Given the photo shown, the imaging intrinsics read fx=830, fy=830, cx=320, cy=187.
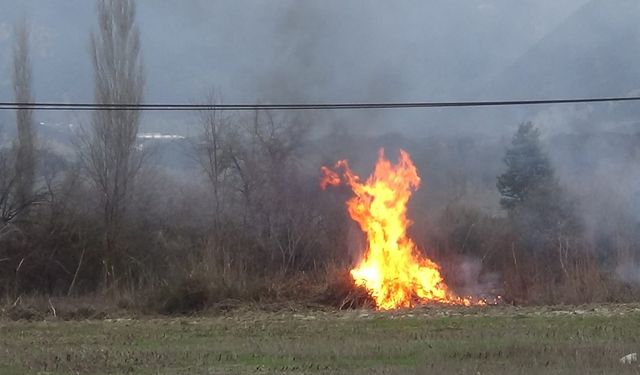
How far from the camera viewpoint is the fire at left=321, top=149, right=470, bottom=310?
69.7 feet

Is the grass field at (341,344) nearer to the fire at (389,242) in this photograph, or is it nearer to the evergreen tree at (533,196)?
the fire at (389,242)

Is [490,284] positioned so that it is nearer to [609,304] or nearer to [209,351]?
[609,304]

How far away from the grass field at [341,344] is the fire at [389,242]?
3036 mm

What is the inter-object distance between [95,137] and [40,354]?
66.6ft

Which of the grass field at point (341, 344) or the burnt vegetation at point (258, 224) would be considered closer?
the grass field at point (341, 344)

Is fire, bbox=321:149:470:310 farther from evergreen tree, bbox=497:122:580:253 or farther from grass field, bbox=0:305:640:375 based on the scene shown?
evergreen tree, bbox=497:122:580:253

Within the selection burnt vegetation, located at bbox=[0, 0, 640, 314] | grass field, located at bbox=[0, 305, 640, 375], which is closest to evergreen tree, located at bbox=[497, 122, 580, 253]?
burnt vegetation, located at bbox=[0, 0, 640, 314]

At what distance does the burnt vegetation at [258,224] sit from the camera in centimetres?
2244

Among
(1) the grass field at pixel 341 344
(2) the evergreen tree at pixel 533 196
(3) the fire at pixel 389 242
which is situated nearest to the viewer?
(1) the grass field at pixel 341 344

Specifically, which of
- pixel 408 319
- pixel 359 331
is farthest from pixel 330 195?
pixel 359 331

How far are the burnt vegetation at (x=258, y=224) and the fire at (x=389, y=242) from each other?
66 centimetres

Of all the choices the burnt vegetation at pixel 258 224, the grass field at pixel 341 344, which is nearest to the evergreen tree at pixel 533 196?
the burnt vegetation at pixel 258 224

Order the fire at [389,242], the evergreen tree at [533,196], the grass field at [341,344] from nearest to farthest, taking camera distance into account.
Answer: the grass field at [341,344]
the fire at [389,242]
the evergreen tree at [533,196]

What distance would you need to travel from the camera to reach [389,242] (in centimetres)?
2147
